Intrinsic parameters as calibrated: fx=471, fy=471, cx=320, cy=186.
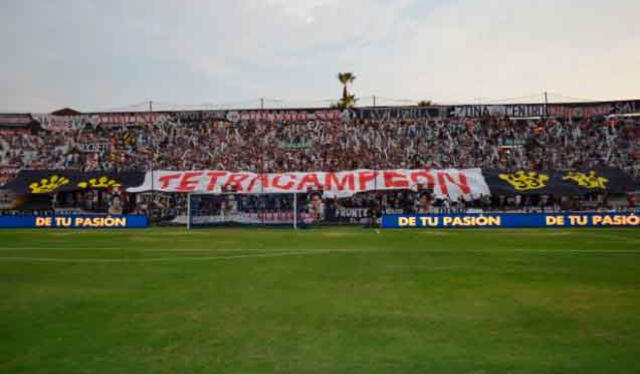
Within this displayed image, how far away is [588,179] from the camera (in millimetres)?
33438

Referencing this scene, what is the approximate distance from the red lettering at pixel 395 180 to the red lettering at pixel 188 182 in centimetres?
1369

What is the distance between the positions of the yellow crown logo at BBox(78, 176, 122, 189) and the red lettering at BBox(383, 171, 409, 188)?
19.4 meters

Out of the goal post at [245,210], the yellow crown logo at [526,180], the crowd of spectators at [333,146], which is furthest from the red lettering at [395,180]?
the yellow crown logo at [526,180]

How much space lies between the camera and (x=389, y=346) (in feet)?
23.9

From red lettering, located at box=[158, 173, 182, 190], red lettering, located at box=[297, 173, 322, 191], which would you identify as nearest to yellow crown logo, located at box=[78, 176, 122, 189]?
red lettering, located at box=[158, 173, 182, 190]

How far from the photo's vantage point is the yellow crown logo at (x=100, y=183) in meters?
34.4

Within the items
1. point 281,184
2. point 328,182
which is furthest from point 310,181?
point 281,184

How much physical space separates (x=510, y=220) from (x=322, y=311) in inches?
925

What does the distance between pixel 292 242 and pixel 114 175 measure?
784 inches

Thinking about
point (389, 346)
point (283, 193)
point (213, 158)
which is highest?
point (213, 158)

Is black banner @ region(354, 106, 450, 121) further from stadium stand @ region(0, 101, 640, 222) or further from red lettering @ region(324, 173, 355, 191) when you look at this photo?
red lettering @ region(324, 173, 355, 191)

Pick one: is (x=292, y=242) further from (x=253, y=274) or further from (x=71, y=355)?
(x=71, y=355)

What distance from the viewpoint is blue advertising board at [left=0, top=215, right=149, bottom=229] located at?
102ft

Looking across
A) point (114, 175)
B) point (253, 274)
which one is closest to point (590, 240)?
point (253, 274)
